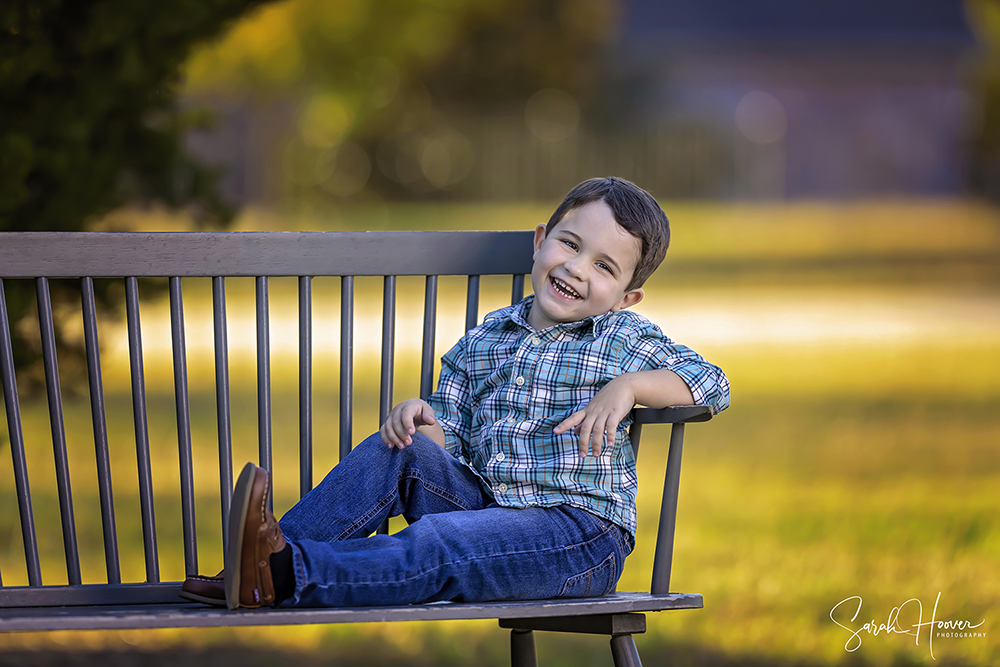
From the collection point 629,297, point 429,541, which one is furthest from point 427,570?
point 629,297

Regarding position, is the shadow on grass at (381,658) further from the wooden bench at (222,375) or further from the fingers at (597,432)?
the fingers at (597,432)

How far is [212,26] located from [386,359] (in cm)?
133

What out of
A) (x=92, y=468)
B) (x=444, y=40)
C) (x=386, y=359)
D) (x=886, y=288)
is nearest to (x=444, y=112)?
(x=444, y=40)

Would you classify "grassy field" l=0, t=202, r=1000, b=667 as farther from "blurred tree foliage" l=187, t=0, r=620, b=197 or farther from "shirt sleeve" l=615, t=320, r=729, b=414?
"blurred tree foliage" l=187, t=0, r=620, b=197

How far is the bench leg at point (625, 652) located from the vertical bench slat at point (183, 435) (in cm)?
92

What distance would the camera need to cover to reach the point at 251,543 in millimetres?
1859

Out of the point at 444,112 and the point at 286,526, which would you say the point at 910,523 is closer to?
the point at 286,526

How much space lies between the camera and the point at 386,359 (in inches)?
100

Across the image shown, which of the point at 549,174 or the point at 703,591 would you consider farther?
the point at 549,174

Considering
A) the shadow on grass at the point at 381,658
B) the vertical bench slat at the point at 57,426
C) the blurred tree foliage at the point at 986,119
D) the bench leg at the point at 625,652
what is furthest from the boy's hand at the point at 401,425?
the blurred tree foliage at the point at 986,119

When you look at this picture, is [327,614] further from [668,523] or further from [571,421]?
[668,523]

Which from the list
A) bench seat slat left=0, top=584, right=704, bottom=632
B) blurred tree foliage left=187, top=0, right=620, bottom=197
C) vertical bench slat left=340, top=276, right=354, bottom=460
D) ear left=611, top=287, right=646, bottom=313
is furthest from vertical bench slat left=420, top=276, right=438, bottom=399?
blurred tree foliage left=187, top=0, right=620, bottom=197

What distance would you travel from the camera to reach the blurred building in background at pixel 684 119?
20.9m

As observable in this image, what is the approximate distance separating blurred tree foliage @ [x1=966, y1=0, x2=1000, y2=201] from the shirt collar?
21.1m
